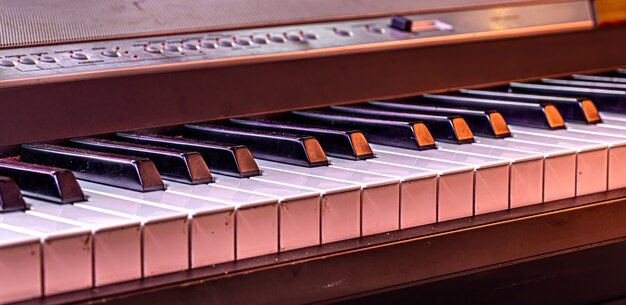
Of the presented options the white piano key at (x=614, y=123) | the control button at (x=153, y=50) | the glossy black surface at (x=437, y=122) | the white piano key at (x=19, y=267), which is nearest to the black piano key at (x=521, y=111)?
the white piano key at (x=614, y=123)

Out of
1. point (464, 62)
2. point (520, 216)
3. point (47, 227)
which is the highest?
point (464, 62)

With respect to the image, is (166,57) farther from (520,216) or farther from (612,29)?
(612,29)

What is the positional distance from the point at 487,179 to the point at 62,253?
756 millimetres

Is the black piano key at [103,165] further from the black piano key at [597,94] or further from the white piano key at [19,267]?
the black piano key at [597,94]

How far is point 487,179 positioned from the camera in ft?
5.28

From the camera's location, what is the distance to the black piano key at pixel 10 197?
1282 millimetres

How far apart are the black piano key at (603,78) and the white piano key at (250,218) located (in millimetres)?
1351

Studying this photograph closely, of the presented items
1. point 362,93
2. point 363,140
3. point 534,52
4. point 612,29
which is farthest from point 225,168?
point 612,29

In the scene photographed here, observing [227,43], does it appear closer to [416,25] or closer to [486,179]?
[416,25]

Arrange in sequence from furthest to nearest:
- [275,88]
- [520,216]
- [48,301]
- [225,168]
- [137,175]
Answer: [275,88], [520,216], [225,168], [137,175], [48,301]

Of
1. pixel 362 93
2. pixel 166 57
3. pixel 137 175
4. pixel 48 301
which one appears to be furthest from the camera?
pixel 362 93

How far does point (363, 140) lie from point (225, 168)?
29 centimetres

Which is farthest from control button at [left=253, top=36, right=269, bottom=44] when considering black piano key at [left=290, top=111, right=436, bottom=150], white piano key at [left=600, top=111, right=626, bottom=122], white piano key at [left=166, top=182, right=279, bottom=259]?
white piano key at [left=600, top=111, right=626, bottom=122]

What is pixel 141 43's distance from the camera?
1872 mm
